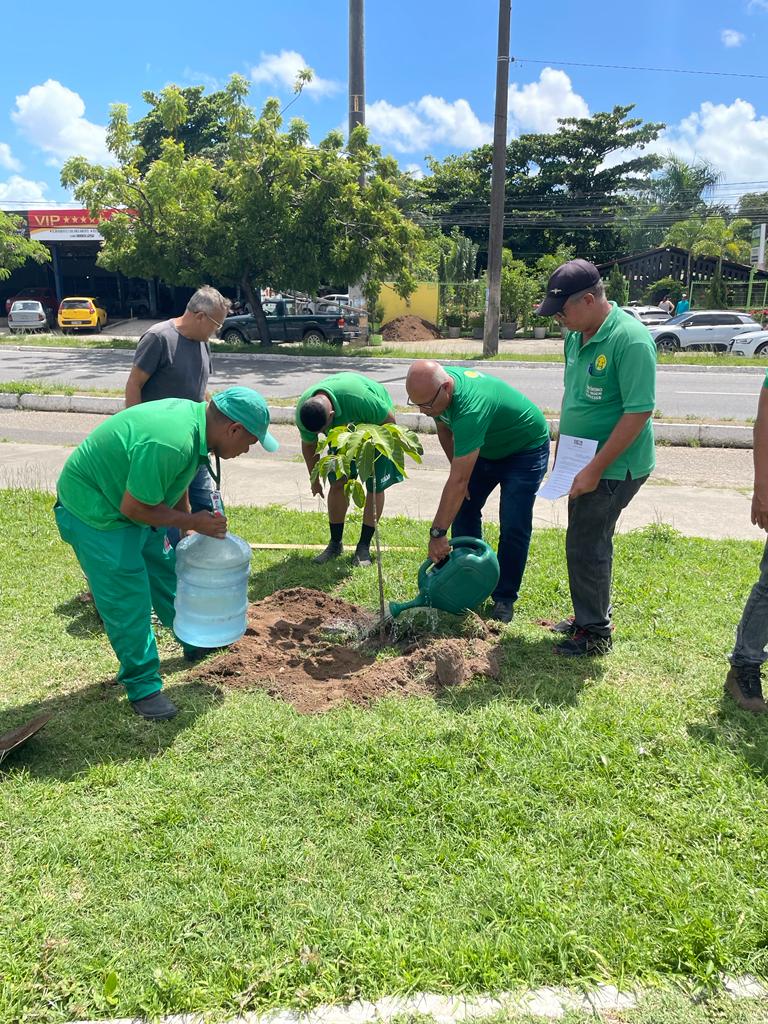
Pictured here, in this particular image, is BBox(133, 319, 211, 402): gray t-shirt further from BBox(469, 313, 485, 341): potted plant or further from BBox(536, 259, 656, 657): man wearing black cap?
BBox(469, 313, 485, 341): potted plant

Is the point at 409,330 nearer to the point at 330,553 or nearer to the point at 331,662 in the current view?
the point at 330,553

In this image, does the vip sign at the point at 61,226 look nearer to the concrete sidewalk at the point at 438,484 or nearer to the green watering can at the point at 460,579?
the concrete sidewalk at the point at 438,484

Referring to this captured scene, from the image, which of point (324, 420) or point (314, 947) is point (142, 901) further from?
point (324, 420)

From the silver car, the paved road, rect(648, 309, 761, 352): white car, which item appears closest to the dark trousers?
the paved road

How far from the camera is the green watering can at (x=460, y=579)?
4281mm

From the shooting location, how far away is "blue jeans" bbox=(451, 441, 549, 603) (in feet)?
15.0

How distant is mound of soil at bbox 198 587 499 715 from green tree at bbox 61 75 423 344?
17.7 metres

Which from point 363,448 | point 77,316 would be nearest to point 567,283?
point 363,448

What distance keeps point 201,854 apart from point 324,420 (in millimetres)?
2813

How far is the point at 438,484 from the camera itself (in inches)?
326

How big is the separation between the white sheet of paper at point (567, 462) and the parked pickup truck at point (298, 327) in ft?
67.9

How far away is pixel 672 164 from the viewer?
151ft

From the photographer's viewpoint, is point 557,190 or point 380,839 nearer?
point 380,839

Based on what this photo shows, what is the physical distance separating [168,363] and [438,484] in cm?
405
